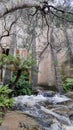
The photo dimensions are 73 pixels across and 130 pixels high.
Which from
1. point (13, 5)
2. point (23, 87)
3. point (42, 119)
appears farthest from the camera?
point (23, 87)

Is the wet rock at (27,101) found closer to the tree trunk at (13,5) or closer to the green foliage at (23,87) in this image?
the green foliage at (23,87)

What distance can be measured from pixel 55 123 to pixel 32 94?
5.78 metres

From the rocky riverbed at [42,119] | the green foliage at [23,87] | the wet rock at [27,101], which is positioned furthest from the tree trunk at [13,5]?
the green foliage at [23,87]

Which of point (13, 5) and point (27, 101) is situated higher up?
point (13, 5)

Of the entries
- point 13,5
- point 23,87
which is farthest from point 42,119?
point 23,87

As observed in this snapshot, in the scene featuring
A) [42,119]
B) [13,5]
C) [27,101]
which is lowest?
[27,101]

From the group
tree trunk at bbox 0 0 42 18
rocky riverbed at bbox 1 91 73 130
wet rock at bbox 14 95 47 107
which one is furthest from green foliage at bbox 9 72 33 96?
tree trunk at bbox 0 0 42 18

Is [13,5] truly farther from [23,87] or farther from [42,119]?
[23,87]

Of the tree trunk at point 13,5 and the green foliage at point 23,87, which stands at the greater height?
the tree trunk at point 13,5

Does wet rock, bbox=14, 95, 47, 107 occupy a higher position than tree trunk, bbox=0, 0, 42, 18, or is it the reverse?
tree trunk, bbox=0, 0, 42, 18

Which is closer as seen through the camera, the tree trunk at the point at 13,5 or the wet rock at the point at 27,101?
the tree trunk at the point at 13,5

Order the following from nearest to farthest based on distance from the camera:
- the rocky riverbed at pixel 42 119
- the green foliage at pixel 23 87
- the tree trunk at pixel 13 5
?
1. the tree trunk at pixel 13 5
2. the rocky riverbed at pixel 42 119
3. the green foliage at pixel 23 87

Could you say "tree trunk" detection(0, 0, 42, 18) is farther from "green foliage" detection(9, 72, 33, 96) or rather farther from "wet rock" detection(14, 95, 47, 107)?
"green foliage" detection(9, 72, 33, 96)

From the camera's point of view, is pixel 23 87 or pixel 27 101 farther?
pixel 23 87
